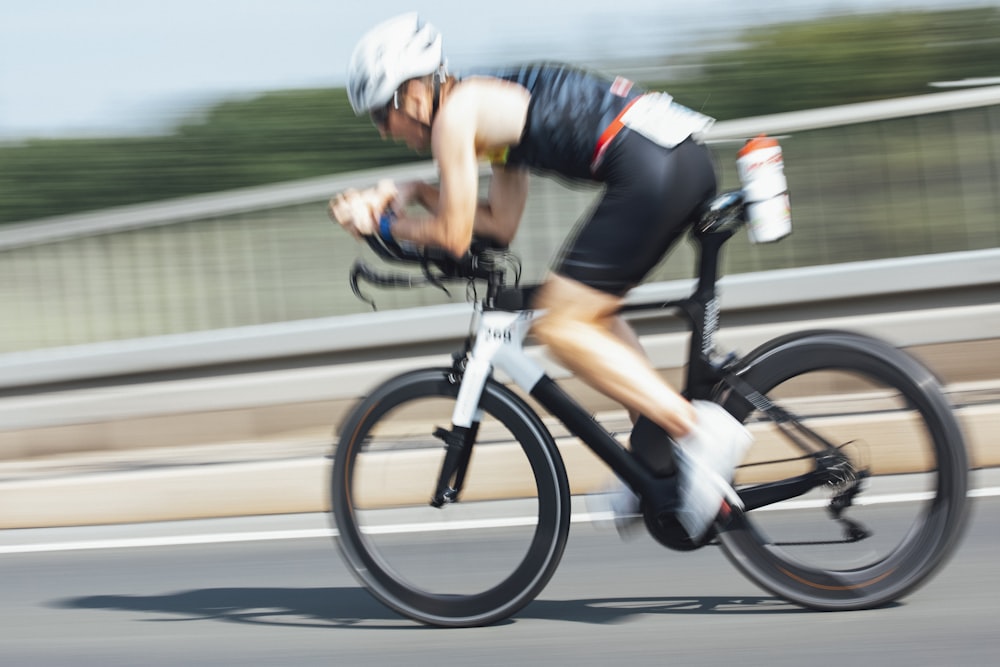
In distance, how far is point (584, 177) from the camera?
3922 millimetres

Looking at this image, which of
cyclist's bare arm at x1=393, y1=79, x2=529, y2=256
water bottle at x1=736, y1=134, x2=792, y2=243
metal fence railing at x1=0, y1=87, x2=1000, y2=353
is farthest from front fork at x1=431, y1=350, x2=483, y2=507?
metal fence railing at x1=0, y1=87, x2=1000, y2=353

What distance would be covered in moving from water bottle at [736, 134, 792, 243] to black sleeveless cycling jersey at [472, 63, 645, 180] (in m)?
0.37

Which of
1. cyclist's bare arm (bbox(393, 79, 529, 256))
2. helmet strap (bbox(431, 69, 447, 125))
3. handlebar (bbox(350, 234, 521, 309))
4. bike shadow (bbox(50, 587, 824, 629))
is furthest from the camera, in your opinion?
bike shadow (bbox(50, 587, 824, 629))

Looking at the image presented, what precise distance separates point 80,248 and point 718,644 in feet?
19.8

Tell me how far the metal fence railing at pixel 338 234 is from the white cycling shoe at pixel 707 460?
4.13m

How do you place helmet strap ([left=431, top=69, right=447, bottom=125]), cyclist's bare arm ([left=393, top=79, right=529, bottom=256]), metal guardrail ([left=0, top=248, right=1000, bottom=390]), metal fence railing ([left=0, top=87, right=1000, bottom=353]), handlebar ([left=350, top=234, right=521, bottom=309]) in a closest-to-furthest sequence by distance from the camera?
1. cyclist's bare arm ([left=393, top=79, right=529, bottom=256])
2. helmet strap ([left=431, top=69, right=447, bottom=125])
3. handlebar ([left=350, top=234, right=521, bottom=309])
4. metal guardrail ([left=0, top=248, right=1000, bottom=390])
5. metal fence railing ([left=0, top=87, right=1000, bottom=353])

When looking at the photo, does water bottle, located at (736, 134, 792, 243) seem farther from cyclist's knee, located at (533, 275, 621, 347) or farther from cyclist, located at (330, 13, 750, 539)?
cyclist's knee, located at (533, 275, 621, 347)


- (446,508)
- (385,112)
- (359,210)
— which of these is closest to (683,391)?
(446,508)

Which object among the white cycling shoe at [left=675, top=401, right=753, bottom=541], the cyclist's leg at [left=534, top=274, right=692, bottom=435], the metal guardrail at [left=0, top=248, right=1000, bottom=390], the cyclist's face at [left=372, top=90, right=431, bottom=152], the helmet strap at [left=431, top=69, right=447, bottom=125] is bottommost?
the white cycling shoe at [left=675, top=401, right=753, bottom=541]

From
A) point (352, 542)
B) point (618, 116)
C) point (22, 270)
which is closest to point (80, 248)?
point (22, 270)

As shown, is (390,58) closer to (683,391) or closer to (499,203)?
(499,203)

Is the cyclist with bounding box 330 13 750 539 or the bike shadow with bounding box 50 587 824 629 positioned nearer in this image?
the cyclist with bounding box 330 13 750 539

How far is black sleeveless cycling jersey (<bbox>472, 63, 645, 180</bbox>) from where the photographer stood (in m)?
3.81

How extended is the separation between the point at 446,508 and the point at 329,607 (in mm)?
668
